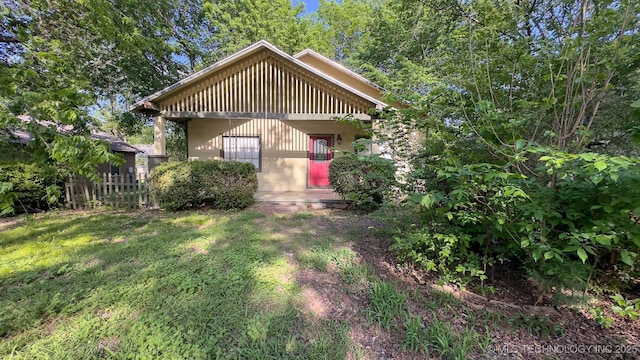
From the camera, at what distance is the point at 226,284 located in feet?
9.39

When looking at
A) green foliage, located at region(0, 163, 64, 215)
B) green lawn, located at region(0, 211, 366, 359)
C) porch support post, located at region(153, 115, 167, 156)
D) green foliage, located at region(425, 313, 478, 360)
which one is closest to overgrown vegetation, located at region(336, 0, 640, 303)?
green foliage, located at region(425, 313, 478, 360)

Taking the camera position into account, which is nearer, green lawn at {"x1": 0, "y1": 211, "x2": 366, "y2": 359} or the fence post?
green lawn at {"x1": 0, "y1": 211, "x2": 366, "y2": 359}

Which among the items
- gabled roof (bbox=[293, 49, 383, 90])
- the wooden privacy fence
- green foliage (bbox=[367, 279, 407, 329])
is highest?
gabled roof (bbox=[293, 49, 383, 90])

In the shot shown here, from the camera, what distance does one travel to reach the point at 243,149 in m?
9.66

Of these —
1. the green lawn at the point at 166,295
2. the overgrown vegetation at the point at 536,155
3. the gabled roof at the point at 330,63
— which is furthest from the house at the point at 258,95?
the green lawn at the point at 166,295

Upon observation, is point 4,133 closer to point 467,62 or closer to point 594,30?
point 467,62

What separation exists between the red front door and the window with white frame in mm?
1993

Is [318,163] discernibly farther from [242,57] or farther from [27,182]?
[27,182]

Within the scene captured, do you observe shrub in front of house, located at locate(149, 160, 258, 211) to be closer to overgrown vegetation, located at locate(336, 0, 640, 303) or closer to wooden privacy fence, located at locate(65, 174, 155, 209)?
wooden privacy fence, located at locate(65, 174, 155, 209)

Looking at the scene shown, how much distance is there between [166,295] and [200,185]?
4026 mm

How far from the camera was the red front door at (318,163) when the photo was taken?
9.84m

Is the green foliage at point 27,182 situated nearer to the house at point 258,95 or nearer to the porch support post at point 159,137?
the porch support post at point 159,137

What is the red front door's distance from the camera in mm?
9844

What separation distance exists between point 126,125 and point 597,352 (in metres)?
17.2
